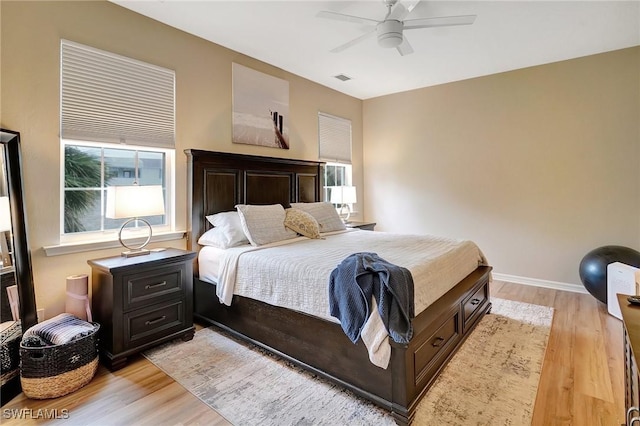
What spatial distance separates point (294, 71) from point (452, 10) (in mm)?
2171

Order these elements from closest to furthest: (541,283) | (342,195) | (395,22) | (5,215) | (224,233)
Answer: (5,215) < (395,22) < (224,233) < (541,283) < (342,195)

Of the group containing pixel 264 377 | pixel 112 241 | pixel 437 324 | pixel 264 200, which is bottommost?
pixel 264 377

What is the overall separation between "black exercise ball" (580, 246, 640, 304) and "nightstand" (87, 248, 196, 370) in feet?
13.8

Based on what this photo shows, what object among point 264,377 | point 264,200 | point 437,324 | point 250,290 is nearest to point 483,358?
point 437,324

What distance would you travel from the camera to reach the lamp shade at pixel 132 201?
245cm

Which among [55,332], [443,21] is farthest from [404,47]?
[55,332]

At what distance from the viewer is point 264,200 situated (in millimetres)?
3963

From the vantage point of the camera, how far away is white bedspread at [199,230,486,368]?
84.2 inches

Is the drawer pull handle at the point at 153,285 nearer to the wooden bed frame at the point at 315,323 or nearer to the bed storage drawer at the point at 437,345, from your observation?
the wooden bed frame at the point at 315,323

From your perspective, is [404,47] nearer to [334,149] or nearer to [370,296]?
[334,149]

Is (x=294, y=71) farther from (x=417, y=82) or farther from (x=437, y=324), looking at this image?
(x=437, y=324)

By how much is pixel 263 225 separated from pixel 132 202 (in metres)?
1.17

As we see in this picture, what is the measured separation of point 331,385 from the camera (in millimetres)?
2131

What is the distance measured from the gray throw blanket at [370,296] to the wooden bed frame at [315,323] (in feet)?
0.36
